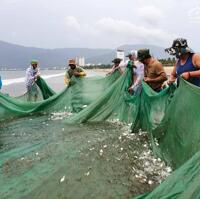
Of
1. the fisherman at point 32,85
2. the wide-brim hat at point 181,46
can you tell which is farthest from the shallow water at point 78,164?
the fisherman at point 32,85

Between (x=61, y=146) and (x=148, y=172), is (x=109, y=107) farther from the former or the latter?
(x=148, y=172)

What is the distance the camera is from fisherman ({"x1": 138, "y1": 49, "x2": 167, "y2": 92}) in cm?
905

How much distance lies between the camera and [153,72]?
914 centimetres

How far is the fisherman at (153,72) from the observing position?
9.05 meters

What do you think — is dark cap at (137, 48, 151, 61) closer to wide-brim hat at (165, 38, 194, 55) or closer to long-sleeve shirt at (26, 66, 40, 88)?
wide-brim hat at (165, 38, 194, 55)

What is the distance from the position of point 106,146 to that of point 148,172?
1818 mm

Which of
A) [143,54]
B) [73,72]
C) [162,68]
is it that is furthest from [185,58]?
[73,72]

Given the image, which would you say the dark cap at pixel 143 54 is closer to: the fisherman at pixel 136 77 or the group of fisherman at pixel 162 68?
the group of fisherman at pixel 162 68

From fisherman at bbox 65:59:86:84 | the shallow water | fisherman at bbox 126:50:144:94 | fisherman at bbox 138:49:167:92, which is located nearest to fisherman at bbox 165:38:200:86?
the shallow water

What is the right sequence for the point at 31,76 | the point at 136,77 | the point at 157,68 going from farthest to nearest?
A: the point at 31,76, the point at 136,77, the point at 157,68

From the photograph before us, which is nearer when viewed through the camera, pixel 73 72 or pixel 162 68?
pixel 162 68

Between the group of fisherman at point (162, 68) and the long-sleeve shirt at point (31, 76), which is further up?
the group of fisherman at point (162, 68)

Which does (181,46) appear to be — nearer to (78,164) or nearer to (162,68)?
(162,68)

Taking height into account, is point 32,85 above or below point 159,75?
below
